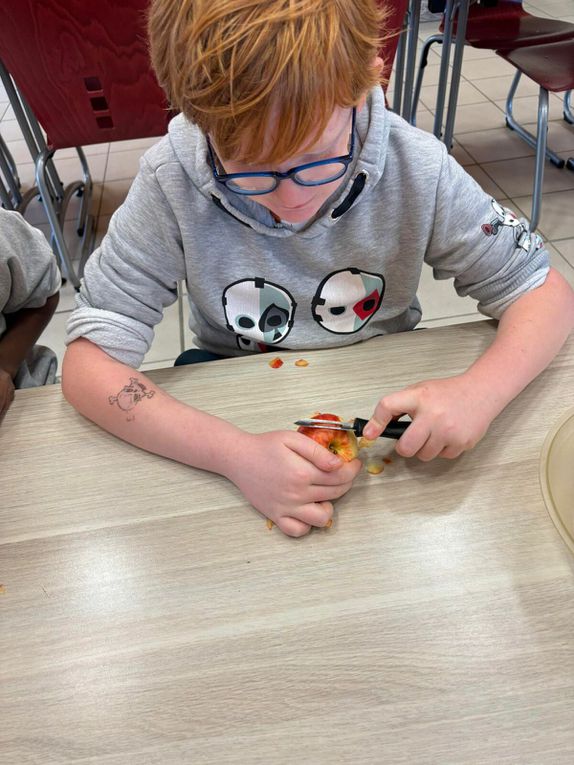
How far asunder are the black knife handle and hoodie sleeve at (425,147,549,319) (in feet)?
0.89

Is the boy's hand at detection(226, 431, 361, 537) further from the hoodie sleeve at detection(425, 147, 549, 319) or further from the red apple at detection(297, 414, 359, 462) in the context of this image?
the hoodie sleeve at detection(425, 147, 549, 319)

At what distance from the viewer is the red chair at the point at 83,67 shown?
1463 millimetres

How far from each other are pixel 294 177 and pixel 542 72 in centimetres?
200

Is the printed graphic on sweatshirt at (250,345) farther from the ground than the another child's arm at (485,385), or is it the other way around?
the another child's arm at (485,385)

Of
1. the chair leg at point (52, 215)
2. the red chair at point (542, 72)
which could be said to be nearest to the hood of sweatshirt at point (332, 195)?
the chair leg at point (52, 215)

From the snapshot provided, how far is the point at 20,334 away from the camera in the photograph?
0.94 metres

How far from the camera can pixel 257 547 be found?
1.77 ft

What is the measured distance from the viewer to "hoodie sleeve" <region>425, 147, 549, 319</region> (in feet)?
2.36

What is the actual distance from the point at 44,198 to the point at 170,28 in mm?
1696

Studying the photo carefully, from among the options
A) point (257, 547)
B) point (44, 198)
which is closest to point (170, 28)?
point (257, 547)

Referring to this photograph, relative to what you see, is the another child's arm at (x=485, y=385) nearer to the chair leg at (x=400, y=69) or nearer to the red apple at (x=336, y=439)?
the red apple at (x=336, y=439)

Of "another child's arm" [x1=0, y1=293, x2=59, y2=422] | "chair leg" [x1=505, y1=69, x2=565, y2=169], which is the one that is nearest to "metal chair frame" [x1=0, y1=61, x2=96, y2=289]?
"another child's arm" [x1=0, y1=293, x2=59, y2=422]

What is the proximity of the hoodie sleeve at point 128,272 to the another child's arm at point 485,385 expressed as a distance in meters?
0.36

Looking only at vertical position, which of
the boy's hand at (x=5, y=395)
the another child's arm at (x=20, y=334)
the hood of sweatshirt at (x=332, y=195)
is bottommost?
the another child's arm at (x=20, y=334)
